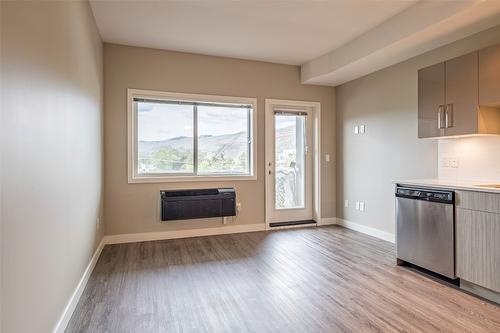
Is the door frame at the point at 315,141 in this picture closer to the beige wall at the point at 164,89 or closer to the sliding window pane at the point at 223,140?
the beige wall at the point at 164,89

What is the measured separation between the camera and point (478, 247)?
2553mm

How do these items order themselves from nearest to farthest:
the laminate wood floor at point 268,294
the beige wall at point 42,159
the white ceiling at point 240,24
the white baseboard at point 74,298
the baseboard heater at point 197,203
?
the beige wall at point 42,159 → the white baseboard at point 74,298 → the laminate wood floor at point 268,294 → the white ceiling at point 240,24 → the baseboard heater at point 197,203

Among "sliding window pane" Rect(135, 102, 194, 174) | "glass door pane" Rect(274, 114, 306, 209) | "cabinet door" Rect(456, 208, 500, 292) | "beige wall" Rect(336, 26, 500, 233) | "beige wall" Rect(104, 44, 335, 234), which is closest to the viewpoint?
"cabinet door" Rect(456, 208, 500, 292)

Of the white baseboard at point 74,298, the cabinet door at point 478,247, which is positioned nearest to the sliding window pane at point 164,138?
the white baseboard at point 74,298

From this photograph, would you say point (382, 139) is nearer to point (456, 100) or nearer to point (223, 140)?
point (456, 100)

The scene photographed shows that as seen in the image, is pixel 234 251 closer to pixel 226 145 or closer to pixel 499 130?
pixel 226 145

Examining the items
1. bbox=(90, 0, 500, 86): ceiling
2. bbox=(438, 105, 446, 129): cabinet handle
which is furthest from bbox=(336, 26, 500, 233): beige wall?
bbox=(438, 105, 446, 129): cabinet handle

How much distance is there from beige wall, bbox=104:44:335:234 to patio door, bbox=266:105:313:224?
0.17 m

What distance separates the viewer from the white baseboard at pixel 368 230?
423 centimetres

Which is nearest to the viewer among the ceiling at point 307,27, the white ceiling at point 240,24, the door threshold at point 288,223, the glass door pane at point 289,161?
the ceiling at point 307,27

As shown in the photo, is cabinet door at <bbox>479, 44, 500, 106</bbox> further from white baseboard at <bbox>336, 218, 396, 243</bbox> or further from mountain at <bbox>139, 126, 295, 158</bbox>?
mountain at <bbox>139, 126, 295, 158</bbox>

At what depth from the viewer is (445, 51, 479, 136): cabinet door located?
283cm

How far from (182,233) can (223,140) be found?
1566 millimetres

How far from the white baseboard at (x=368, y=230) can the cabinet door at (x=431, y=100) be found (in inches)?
61.1
